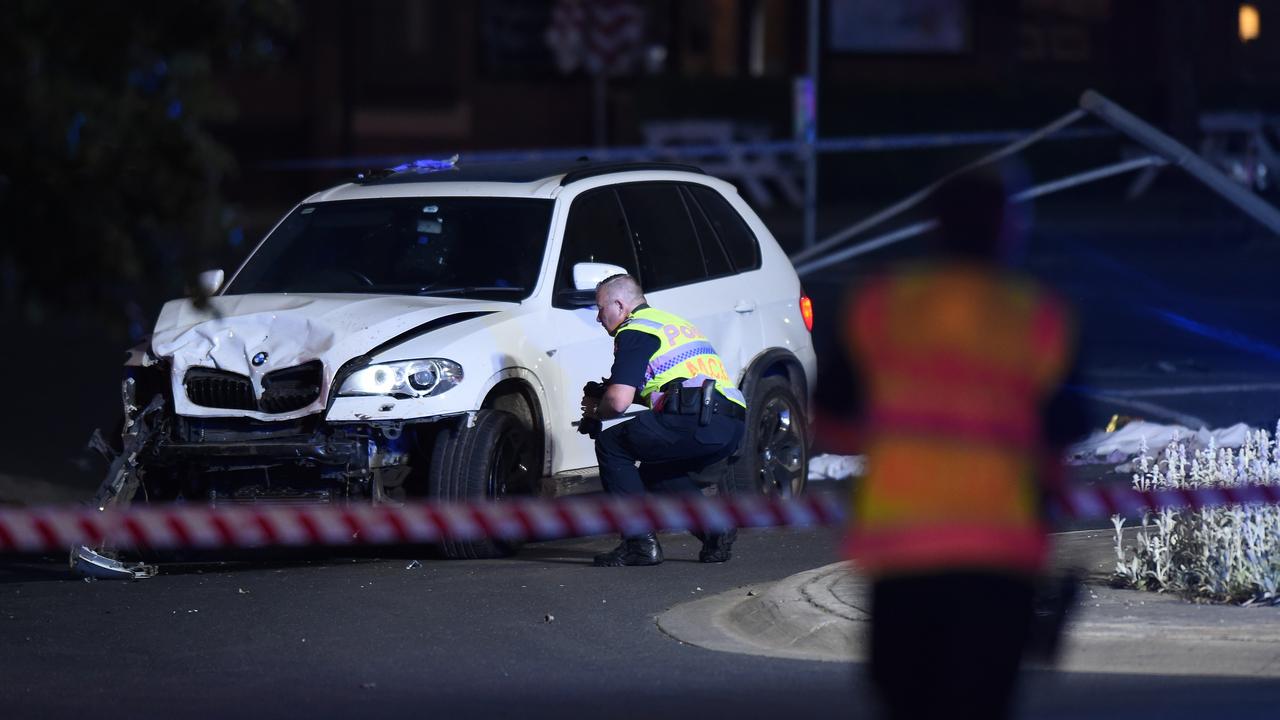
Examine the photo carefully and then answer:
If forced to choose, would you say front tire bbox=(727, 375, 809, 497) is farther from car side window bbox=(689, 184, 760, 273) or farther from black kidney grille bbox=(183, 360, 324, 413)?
black kidney grille bbox=(183, 360, 324, 413)

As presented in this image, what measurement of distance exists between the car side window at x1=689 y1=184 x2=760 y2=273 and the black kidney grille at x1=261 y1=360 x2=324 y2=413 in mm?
2619

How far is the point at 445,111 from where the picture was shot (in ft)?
101

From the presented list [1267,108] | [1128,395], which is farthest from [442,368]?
[1267,108]

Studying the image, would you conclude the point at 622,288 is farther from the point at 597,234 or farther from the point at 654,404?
the point at 597,234

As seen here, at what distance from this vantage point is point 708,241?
10.8 m

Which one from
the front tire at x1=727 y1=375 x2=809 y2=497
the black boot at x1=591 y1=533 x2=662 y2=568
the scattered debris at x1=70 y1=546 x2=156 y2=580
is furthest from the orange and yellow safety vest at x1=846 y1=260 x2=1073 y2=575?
the front tire at x1=727 y1=375 x2=809 y2=497

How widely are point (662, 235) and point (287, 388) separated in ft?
7.46

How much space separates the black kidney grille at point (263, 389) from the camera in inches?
358

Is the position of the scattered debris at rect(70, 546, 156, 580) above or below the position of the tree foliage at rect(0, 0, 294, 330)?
below

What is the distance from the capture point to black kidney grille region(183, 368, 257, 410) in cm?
915

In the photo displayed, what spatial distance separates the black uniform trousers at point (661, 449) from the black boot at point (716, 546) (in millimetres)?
234

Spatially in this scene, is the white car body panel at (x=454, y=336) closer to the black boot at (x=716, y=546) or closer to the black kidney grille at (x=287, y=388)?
the black kidney grille at (x=287, y=388)

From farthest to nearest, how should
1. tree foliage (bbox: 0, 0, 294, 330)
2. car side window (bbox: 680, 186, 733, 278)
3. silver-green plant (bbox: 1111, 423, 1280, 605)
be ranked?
car side window (bbox: 680, 186, 733, 278) → silver-green plant (bbox: 1111, 423, 1280, 605) → tree foliage (bbox: 0, 0, 294, 330)

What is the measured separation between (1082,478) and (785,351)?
188 cm
